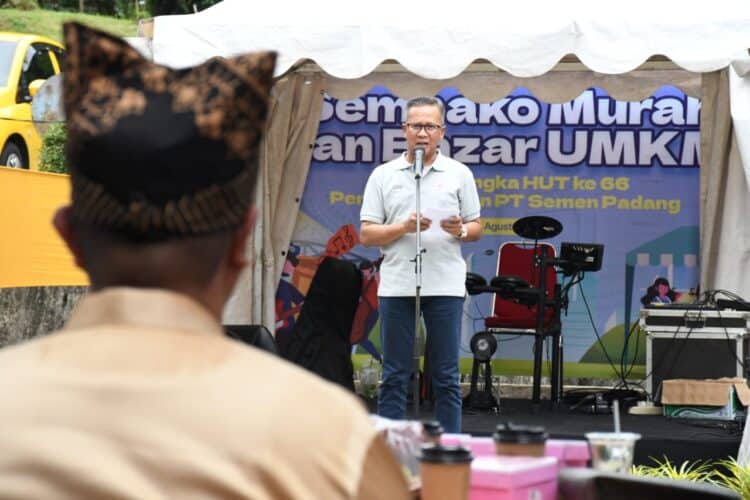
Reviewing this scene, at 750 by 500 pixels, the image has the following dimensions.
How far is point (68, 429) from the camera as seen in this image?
121cm

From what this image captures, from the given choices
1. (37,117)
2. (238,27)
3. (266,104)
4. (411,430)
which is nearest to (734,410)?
(238,27)

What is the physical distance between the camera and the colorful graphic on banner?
9.56 metres

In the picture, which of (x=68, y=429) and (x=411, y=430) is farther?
(x=411, y=430)

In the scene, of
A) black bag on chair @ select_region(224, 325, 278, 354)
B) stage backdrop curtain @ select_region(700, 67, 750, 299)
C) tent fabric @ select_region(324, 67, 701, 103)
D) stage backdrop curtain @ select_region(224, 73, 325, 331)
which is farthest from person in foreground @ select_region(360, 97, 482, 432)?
stage backdrop curtain @ select_region(700, 67, 750, 299)

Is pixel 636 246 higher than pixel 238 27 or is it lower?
lower

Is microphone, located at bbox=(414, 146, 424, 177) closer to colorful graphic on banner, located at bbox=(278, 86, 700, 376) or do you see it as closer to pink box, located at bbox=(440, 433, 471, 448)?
colorful graphic on banner, located at bbox=(278, 86, 700, 376)

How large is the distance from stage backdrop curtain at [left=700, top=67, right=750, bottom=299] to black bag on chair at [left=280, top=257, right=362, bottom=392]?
322 centimetres

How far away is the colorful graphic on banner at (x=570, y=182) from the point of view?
9.56m

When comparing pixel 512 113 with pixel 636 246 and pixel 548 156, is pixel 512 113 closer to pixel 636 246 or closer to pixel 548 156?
A: pixel 548 156

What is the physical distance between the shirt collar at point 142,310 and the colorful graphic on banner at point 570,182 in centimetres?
837

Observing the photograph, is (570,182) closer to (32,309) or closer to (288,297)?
(288,297)

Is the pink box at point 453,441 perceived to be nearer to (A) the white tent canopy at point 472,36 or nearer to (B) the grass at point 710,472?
(B) the grass at point 710,472

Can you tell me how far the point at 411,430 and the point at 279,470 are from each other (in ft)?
3.01

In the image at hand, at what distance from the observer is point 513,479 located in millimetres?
2041
